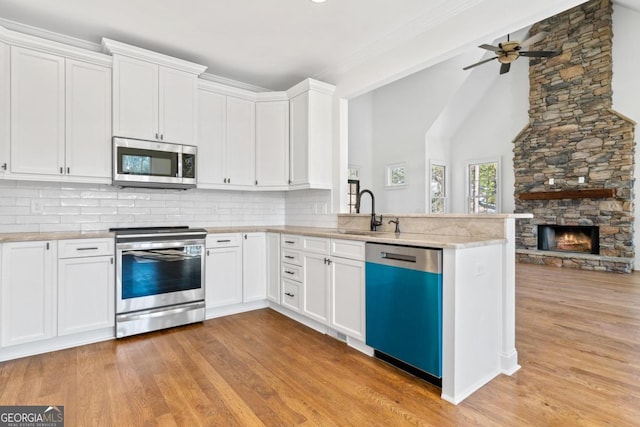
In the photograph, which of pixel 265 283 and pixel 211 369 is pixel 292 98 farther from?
pixel 211 369

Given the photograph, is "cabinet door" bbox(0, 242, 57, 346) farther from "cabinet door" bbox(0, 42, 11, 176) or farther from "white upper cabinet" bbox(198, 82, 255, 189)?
"white upper cabinet" bbox(198, 82, 255, 189)

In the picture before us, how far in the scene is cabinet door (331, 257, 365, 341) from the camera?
2.62 metres

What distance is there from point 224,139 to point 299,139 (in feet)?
2.84

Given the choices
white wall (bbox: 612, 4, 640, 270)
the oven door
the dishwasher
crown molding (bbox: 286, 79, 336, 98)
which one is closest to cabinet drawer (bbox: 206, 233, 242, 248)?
the oven door

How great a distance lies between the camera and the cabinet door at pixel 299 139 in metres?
3.82

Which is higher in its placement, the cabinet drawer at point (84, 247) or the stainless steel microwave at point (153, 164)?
the stainless steel microwave at point (153, 164)

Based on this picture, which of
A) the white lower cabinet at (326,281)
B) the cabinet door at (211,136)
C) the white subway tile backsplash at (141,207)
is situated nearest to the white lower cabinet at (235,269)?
the white lower cabinet at (326,281)

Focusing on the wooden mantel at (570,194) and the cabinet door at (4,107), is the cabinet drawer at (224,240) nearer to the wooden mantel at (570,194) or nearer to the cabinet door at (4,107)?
the cabinet door at (4,107)

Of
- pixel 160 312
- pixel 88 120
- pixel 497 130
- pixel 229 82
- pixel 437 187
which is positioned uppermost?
pixel 497 130

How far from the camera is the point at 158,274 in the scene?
10.3 ft

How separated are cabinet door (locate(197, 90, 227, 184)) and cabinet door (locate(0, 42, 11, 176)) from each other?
5.06 ft

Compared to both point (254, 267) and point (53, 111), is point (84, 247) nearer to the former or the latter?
point (53, 111)

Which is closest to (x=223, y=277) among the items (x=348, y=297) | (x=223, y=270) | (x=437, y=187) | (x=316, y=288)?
(x=223, y=270)

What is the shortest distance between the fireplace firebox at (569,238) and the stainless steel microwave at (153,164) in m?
7.09
